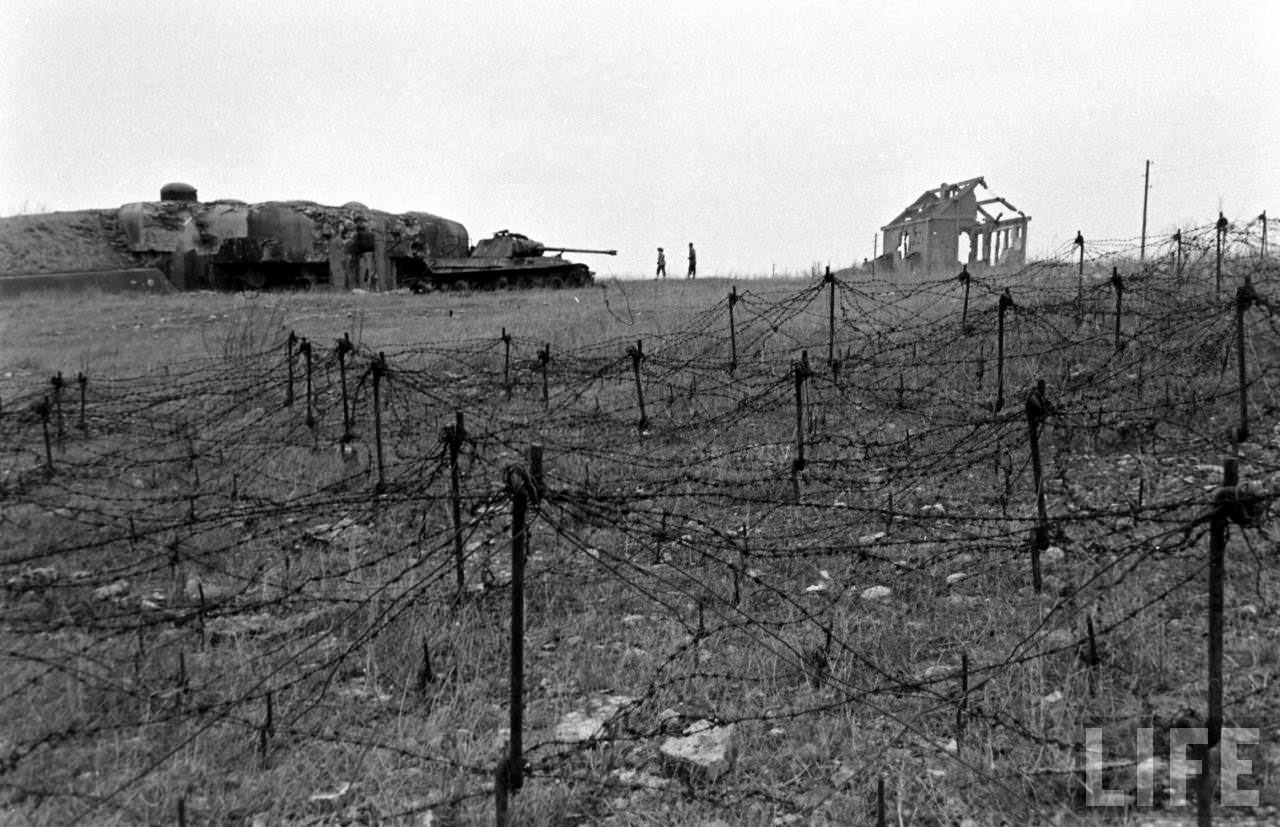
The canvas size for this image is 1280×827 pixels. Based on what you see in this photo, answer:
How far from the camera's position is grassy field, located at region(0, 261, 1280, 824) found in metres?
3.42

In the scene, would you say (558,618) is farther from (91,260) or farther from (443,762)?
(91,260)

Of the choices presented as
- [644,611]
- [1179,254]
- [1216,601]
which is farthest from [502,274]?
[1216,601]

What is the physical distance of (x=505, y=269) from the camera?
2505cm

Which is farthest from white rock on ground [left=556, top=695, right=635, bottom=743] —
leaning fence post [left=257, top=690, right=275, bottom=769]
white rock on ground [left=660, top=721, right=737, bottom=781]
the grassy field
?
leaning fence post [left=257, top=690, right=275, bottom=769]

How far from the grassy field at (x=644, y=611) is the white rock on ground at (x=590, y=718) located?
0.04 m

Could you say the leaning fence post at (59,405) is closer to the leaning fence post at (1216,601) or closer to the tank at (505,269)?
the leaning fence post at (1216,601)

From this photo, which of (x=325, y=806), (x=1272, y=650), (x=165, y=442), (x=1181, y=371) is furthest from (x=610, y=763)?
(x=1181, y=371)

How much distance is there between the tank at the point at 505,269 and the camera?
24.5 meters

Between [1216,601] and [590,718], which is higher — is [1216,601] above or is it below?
above

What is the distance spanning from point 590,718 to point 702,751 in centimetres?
56

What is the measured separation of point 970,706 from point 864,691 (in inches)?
16.2

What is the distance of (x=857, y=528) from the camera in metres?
6.09

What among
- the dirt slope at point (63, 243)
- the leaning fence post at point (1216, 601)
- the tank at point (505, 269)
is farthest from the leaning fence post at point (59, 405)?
the dirt slope at point (63, 243)

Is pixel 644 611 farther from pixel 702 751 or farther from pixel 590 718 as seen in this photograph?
pixel 702 751
